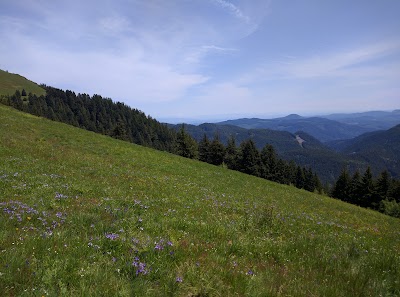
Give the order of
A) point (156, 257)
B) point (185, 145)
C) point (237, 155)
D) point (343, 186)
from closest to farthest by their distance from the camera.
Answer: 1. point (156, 257)
2. point (185, 145)
3. point (343, 186)
4. point (237, 155)

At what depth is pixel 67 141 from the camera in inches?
1147

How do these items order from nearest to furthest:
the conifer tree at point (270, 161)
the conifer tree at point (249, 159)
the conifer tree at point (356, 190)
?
the conifer tree at point (356, 190), the conifer tree at point (249, 159), the conifer tree at point (270, 161)

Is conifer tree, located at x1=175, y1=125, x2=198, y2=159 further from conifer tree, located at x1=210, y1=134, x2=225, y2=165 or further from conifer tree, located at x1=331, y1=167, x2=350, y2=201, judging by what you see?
conifer tree, located at x1=331, y1=167, x2=350, y2=201

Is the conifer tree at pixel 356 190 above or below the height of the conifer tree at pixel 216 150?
below

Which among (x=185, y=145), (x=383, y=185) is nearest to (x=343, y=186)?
(x=383, y=185)

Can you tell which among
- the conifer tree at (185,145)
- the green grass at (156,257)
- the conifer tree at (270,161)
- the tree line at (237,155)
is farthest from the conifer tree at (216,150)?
the green grass at (156,257)

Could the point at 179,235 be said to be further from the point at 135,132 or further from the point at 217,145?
the point at 135,132

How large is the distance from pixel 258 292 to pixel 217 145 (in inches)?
3153

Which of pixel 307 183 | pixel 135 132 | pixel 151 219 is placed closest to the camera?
pixel 151 219

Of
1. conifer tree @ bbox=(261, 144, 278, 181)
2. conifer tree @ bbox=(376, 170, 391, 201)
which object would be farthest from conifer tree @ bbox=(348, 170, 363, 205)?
conifer tree @ bbox=(261, 144, 278, 181)

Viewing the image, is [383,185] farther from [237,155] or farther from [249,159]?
[237,155]

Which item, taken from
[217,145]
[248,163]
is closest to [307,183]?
[248,163]

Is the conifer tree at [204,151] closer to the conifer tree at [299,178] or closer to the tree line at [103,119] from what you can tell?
the conifer tree at [299,178]

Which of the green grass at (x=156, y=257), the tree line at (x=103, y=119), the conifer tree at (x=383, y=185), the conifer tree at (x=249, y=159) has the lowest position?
the conifer tree at (x=383, y=185)
